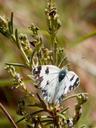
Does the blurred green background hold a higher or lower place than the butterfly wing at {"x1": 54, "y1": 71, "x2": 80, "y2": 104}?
higher

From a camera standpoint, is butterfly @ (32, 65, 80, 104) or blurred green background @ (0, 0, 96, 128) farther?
blurred green background @ (0, 0, 96, 128)

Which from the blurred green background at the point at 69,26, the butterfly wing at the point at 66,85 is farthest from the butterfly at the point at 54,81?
the blurred green background at the point at 69,26

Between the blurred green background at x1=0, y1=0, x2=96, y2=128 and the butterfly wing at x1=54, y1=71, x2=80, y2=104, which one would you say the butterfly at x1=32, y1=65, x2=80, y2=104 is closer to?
the butterfly wing at x1=54, y1=71, x2=80, y2=104

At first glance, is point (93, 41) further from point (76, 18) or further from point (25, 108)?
point (25, 108)

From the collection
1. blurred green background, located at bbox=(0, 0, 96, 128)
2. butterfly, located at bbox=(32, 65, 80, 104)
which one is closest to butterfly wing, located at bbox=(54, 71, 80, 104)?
butterfly, located at bbox=(32, 65, 80, 104)

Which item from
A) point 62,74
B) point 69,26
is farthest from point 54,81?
point 69,26

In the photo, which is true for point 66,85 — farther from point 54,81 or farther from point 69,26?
point 69,26

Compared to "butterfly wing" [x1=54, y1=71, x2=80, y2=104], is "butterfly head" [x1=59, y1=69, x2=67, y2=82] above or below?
above

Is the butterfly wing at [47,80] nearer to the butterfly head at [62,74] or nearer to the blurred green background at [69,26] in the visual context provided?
the butterfly head at [62,74]
